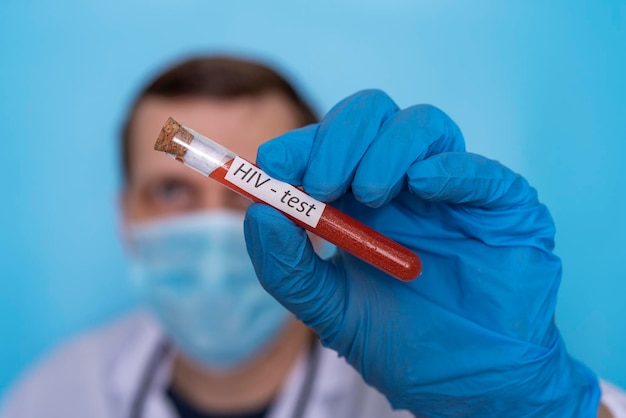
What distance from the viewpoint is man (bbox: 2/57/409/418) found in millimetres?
1249

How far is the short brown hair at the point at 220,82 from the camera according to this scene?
141 centimetres

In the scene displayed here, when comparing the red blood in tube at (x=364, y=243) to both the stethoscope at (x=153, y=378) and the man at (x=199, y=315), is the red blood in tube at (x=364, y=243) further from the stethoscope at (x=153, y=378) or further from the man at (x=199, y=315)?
the stethoscope at (x=153, y=378)

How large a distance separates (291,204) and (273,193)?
0.08 feet

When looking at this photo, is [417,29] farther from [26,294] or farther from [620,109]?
[26,294]

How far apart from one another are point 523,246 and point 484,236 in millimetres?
53

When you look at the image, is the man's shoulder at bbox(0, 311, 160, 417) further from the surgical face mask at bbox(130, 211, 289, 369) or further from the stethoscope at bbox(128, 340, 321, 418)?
the surgical face mask at bbox(130, 211, 289, 369)

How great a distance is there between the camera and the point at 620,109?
1.52 m

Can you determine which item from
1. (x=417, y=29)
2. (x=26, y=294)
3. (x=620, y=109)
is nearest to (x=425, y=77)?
(x=417, y=29)

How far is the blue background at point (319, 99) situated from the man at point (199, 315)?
0.30 m

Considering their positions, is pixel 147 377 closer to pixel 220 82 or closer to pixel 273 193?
pixel 220 82

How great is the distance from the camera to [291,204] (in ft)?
2.12

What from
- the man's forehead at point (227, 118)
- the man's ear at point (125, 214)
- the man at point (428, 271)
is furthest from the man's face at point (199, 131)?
the man at point (428, 271)

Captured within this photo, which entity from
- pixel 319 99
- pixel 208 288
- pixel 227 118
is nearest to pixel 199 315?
pixel 208 288

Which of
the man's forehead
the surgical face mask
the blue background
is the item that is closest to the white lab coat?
the surgical face mask
